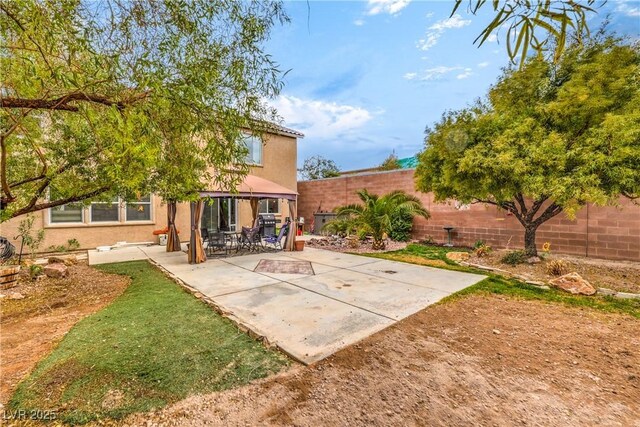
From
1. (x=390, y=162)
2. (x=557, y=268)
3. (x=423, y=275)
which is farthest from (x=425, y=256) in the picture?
(x=390, y=162)

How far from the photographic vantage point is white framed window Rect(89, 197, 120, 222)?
35.8 feet

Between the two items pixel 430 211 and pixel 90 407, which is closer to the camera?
pixel 90 407

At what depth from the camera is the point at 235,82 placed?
3711 mm

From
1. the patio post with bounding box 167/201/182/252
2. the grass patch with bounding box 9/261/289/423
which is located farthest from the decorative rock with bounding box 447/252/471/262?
the patio post with bounding box 167/201/182/252

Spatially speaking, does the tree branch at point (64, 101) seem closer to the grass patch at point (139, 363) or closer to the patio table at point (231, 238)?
the grass patch at point (139, 363)

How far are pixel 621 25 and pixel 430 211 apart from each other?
7779 millimetres

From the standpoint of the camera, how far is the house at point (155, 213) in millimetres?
9727

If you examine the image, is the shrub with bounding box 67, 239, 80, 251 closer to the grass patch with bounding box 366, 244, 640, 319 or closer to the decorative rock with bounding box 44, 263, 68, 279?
the decorative rock with bounding box 44, 263, 68, 279

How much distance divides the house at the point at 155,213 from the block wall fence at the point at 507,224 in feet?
11.1

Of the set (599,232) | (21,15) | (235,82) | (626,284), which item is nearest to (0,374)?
(21,15)

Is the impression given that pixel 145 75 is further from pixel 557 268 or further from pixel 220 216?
pixel 220 216

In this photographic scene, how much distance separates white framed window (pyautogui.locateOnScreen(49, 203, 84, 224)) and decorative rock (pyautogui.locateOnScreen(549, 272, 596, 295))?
14.3m

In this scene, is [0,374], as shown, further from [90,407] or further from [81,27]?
[81,27]

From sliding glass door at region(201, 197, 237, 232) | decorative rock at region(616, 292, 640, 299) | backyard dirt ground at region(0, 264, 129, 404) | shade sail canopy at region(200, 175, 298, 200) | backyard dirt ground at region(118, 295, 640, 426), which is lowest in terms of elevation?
backyard dirt ground at region(118, 295, 640, 426)
